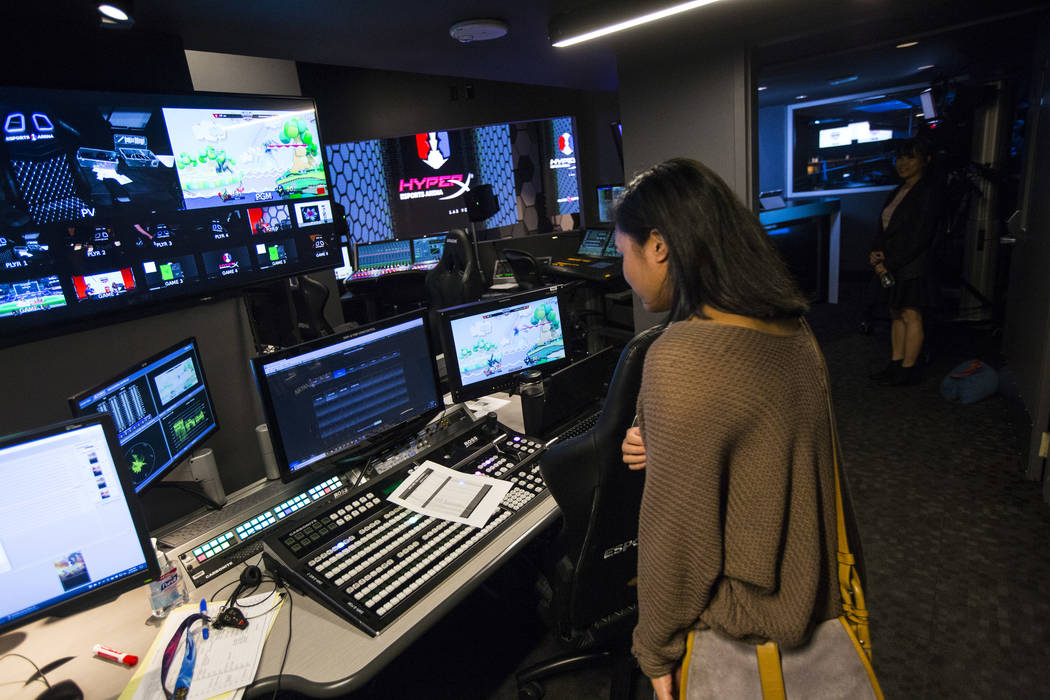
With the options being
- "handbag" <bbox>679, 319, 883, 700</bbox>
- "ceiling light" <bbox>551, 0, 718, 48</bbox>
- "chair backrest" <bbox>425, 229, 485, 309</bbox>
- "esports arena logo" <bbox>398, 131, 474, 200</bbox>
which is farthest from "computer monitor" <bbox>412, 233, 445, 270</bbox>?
"handbag" <bbox>679, 319, 883, 700</bbox>

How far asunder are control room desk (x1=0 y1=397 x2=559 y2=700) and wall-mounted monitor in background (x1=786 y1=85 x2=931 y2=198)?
7.76 m

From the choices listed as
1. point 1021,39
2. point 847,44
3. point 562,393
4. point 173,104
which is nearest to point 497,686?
point 562,393

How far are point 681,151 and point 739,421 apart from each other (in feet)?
9.63

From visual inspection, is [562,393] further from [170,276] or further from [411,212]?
[411,212]

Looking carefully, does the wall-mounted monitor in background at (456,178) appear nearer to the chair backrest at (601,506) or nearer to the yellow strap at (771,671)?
the chair backrest at (601,506)

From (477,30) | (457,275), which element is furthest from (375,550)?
(477,30)

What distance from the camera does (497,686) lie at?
6.34 ft

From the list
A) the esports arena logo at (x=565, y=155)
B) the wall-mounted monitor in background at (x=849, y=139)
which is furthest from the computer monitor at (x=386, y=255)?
the wall-mounted monitor in background at (x=849, y=139)

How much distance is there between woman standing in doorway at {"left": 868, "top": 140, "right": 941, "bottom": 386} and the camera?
12.3ft

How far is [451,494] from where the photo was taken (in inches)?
63.4

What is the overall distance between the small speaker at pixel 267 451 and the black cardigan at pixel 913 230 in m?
3.99

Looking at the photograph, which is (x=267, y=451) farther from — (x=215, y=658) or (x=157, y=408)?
→ (x=215, y=658)

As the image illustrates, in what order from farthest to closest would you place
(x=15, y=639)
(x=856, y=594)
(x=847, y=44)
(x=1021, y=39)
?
(x=1021, y=39)
(x=847, y=44)
(x=15, y=639)
(x=856, y=594)

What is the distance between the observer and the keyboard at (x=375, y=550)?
1247 millimetres
